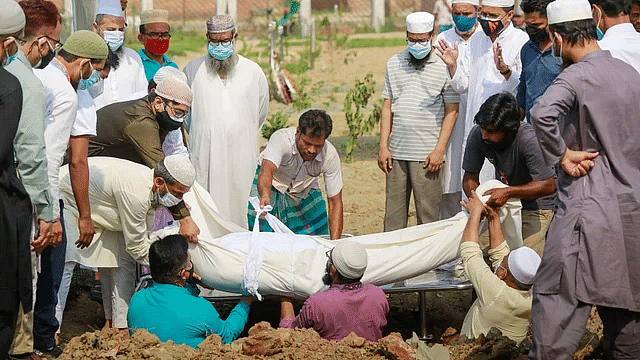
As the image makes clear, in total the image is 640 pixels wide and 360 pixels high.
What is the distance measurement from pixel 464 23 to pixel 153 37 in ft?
7.83

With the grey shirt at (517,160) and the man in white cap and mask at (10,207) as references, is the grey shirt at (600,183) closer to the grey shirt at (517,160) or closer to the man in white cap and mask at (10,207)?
the grey shirt at (517,160)

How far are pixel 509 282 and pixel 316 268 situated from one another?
117cm

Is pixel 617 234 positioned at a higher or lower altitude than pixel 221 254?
higher

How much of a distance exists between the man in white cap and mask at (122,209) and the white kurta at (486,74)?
228cm

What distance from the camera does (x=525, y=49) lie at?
636 centimetres

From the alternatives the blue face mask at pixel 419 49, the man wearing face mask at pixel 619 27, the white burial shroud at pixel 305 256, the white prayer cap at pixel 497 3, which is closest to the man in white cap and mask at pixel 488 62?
the white prayer cap at pixel 497 3

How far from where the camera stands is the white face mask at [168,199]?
5.52 m

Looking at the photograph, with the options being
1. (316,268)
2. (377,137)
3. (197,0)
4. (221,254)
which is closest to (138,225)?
(221,254)

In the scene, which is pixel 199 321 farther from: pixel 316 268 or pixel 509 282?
pixel 509 282

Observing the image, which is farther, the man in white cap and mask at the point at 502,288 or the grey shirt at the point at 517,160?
the grey shirt at the point at 517,160

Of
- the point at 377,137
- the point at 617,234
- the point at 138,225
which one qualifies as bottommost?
the point at 377,137

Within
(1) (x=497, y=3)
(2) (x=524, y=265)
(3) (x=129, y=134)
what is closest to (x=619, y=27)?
(2) (x=524, y=265)

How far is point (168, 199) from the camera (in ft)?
18.2

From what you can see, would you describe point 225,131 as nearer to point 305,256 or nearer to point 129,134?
point 129,134
